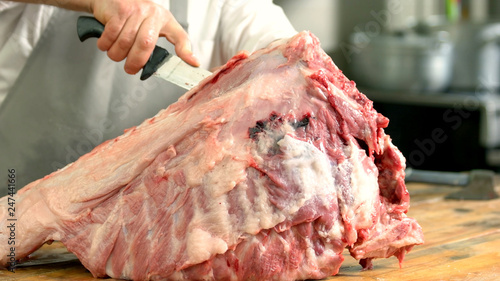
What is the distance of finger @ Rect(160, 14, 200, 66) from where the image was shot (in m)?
2.41

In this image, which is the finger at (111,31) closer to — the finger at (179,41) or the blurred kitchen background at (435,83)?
the finger at (179,41)

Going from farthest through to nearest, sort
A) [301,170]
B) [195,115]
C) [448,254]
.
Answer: [448,254]
[195,115]
[301,170]

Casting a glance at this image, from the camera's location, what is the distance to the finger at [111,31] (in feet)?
7.86

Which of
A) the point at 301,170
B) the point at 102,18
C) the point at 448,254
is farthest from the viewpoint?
the point at 102,18

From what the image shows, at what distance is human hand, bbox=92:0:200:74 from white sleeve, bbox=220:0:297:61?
2.66ft

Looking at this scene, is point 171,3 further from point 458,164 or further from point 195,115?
point 458,164

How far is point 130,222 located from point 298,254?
509mm

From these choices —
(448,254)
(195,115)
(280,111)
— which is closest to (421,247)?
(448,254)

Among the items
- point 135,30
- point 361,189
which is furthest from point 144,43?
point 361,189

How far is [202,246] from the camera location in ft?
6.11

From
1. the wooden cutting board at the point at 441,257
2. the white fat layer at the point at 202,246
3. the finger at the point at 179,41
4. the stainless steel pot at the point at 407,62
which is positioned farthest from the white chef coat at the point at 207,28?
the stainless steel pot at the point at 407,62

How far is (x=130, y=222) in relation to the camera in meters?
2.00

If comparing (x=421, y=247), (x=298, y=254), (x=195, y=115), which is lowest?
(x=421, y=247)

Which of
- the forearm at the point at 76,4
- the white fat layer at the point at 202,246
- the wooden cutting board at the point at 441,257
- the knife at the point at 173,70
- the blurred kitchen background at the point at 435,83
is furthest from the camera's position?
the blurred kitchen background at the point at 435,83
